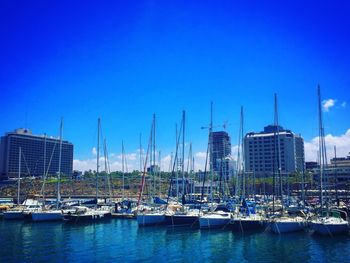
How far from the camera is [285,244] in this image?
47.8 meters

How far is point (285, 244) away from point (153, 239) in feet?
A: 65.4

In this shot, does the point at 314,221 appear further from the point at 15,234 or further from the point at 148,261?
the point at 15,234

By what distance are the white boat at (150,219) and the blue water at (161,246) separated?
1.85m

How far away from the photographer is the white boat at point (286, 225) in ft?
178

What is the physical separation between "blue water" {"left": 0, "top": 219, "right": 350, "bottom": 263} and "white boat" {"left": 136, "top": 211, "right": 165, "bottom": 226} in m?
1.85

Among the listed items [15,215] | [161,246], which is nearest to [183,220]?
[161,246]

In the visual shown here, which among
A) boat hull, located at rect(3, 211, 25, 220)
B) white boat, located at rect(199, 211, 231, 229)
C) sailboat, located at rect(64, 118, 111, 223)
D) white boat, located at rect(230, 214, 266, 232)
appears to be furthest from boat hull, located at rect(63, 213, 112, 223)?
white boat, located at rect(230, 214, 266, 232)

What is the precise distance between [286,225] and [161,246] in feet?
68.5

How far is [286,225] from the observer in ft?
178

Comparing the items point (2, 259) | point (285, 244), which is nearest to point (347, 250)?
point (285, 244)

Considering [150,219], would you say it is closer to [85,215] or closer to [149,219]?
[149,219]

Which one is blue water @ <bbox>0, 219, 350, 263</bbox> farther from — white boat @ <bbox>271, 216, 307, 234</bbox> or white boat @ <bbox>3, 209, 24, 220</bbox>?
white boat @ <bbox>3, 209, 24, 220</bbox>

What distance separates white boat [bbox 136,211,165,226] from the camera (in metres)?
65.6

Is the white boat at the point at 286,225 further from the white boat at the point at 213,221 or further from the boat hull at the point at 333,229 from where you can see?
the white boat at the point at 213,221
